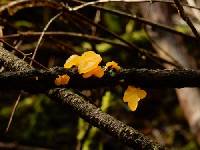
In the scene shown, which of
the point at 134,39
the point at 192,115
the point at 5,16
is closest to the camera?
the point at 5,16

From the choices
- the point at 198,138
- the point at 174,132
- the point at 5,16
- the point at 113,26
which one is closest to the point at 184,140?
the point at 174,132

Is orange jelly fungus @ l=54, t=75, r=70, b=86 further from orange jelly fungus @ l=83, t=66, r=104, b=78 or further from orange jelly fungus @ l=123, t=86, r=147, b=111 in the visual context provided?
orange jelly fungus @ l=123, t=86, r=147, b=111

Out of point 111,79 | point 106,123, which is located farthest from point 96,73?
point 106,123

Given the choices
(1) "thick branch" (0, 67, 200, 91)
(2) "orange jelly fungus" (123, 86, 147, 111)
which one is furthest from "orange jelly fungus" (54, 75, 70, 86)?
(2) "orange jelly fungus" (123, 86, 147, 111)

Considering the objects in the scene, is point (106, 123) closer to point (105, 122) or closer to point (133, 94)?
point (105, 122)

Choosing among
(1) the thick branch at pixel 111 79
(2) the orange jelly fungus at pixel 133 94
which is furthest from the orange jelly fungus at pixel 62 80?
(2) the orange jelly fungus at pixel 133 94

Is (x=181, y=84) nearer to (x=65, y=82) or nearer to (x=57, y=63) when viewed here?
(x=65, y=82)

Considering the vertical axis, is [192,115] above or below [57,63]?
below
